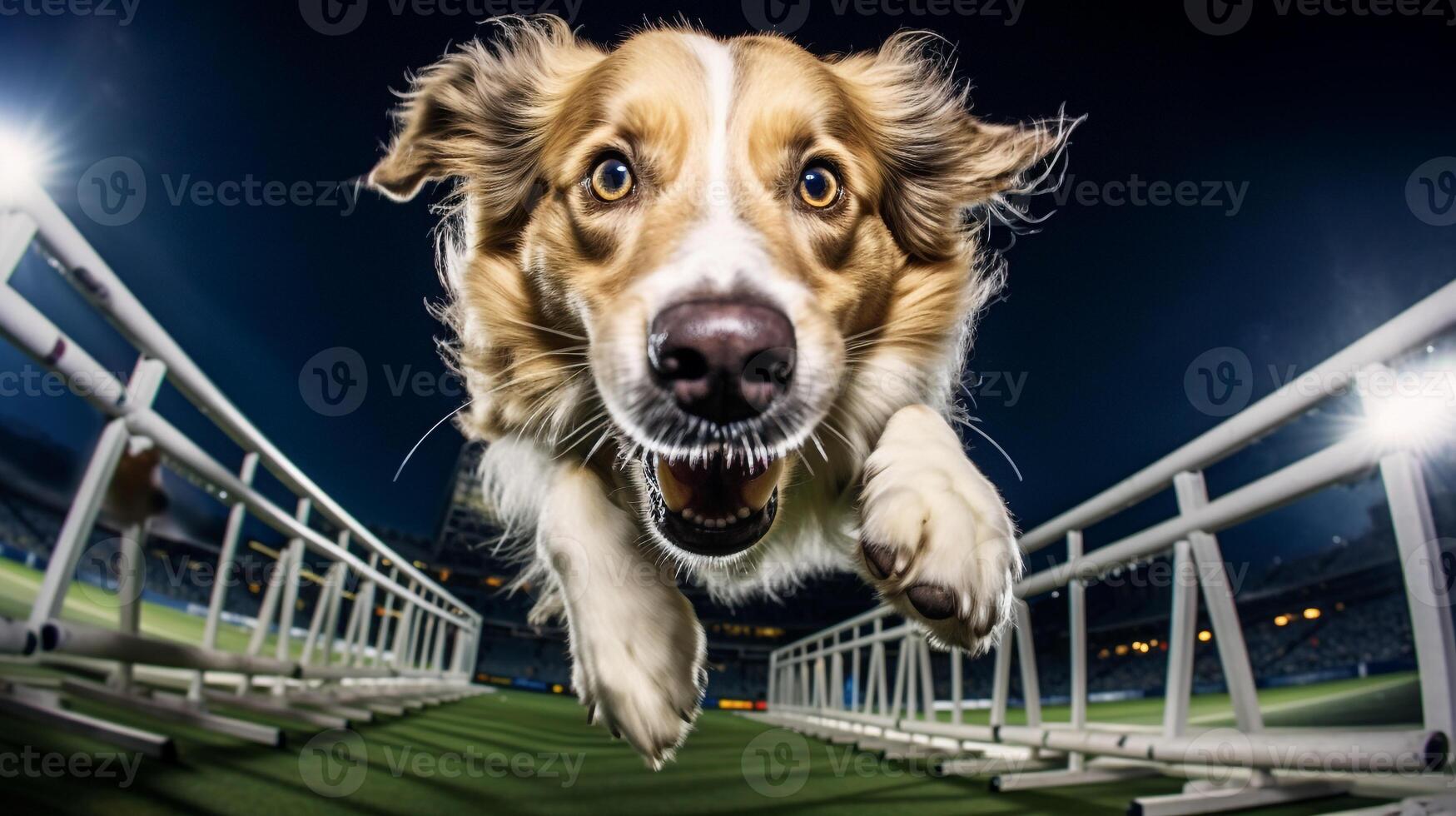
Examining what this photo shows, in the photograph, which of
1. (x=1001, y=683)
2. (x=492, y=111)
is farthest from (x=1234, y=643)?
(x=492, y=111)

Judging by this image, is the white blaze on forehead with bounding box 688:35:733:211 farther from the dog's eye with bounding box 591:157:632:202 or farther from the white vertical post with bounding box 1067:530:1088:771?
the white vertical post with bounding box 1067:530:1088:771

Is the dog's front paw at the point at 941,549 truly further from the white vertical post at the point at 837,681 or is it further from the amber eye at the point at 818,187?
the white vertical post at the point at 837,681

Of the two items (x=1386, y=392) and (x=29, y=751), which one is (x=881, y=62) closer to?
(x=1386, y=392)

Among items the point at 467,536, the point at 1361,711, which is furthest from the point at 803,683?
the point at 1361,711

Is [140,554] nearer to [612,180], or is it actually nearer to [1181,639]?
[612,180]

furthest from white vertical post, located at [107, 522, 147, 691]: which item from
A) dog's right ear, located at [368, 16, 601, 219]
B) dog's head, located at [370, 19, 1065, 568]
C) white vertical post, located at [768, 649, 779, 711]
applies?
white vertical post, located at [768, 649, 779, 711]

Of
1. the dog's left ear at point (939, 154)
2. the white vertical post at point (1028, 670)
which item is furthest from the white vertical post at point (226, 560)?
the white vertical post at point (1028, 670)
